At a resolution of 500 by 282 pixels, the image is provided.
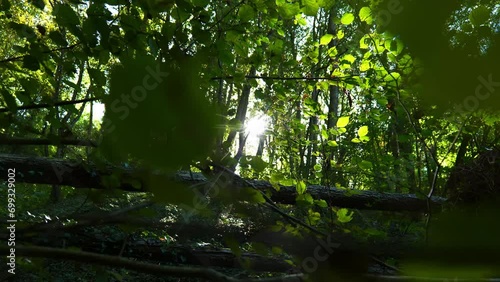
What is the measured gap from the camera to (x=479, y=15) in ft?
0.86

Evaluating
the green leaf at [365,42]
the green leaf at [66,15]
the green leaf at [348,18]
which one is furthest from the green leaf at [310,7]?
the green leaf at [66,15]

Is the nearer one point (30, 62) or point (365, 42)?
point (30, 62)

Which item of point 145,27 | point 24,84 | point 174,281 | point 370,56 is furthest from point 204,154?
point 174,281

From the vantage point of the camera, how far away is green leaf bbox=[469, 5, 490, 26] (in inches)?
10.2

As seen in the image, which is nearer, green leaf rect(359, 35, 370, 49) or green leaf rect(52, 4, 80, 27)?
green leaf rect(52, 4, 80, 27)

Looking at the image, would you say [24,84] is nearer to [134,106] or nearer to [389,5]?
[134,106]

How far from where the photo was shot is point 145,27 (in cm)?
193

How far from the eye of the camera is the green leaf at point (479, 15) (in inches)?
10.2

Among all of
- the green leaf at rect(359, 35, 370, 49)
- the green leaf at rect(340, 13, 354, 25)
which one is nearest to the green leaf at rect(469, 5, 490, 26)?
the green leaf at rect(340, 13, 354, 25)

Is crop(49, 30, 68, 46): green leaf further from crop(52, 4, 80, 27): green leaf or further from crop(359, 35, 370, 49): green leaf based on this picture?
crop(359, 35, 370, 49): green leaf

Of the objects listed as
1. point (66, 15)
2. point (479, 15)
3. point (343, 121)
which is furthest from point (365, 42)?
point (479, 15)

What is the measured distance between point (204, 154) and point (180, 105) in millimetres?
46

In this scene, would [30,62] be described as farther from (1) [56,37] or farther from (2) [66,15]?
(2) [66,15]

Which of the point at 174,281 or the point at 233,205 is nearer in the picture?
the point at 233,205
